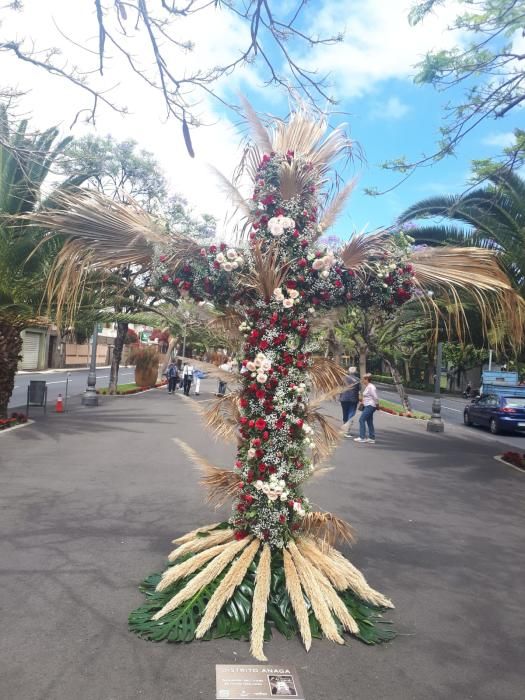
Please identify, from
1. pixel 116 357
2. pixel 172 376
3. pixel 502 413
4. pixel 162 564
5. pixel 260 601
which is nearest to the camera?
pixel 260 601

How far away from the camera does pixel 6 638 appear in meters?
3.51

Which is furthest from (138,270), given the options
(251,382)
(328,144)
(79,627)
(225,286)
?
(79,627)

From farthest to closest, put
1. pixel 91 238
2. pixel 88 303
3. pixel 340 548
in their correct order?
Answer: pixel 88 303 → pixel 340 548 → pixel 91 238

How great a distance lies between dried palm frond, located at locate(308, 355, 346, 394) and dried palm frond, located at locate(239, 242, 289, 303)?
70cm

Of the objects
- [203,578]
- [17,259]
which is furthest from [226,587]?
[17,259]

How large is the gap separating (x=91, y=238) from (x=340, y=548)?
3585 millimetres

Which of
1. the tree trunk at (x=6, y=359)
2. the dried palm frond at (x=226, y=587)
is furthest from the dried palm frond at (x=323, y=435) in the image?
the tree trunk at (x=6, y=359)

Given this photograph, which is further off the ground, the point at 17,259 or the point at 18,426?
the point at 17,259

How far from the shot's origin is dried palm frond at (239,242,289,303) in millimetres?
4320

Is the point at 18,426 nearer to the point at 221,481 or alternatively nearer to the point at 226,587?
Result: the point at 221,481

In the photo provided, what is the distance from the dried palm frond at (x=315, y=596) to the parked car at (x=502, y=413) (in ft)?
54.0

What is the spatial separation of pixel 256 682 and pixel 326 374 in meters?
2.29

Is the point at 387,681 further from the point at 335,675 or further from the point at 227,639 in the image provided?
the point at 227,639

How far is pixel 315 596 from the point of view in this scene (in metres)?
3.88
